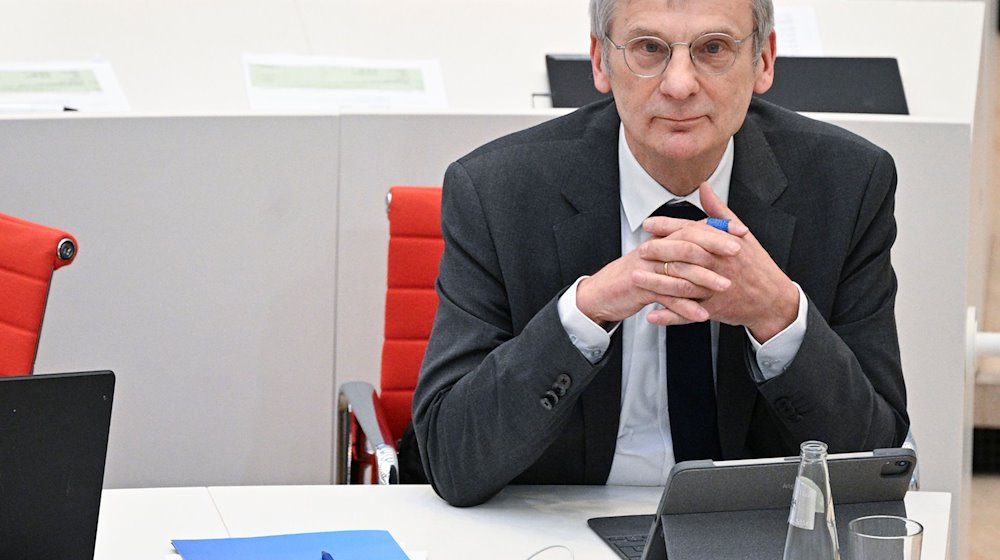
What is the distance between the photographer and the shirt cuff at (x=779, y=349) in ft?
5.01

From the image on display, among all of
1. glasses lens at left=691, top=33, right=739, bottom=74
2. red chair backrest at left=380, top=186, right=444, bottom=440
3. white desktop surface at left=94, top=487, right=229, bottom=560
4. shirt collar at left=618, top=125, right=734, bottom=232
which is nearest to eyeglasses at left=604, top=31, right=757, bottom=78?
glasses lens at left=691, top=33, right=739, bottom=74

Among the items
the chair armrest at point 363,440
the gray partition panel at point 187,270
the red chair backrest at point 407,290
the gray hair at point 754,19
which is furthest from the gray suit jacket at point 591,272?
the gray partition panel at point 187,270

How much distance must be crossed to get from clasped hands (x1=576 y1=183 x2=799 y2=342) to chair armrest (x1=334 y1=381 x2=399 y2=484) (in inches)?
21.2

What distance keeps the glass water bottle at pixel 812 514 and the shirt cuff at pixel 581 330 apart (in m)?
0.44

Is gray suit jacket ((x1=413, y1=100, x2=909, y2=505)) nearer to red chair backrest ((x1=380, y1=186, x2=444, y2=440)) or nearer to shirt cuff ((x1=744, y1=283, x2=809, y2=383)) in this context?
shirt cuff ((x1=744, y1=283, x2=809, y2=383))


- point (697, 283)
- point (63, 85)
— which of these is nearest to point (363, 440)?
point (697, 283)

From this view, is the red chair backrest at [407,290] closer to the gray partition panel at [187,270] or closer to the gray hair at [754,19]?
the gray partition panel at [187,270]

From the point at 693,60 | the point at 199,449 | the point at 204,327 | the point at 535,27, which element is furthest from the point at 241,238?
the point at 693,60

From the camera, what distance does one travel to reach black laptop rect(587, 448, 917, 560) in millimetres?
1246

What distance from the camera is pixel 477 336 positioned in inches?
65.8

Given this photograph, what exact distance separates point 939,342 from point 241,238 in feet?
4.60

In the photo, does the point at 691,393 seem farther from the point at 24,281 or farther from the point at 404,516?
the point at 24,281

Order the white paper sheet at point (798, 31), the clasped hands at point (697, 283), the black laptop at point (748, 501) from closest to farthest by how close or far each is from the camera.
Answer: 1. the black laptop at point (748, 501)
2. the clasped hands at point (697, 283)
3. the white paper sheet at point (798, 31)

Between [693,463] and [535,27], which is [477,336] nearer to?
[693,463]
